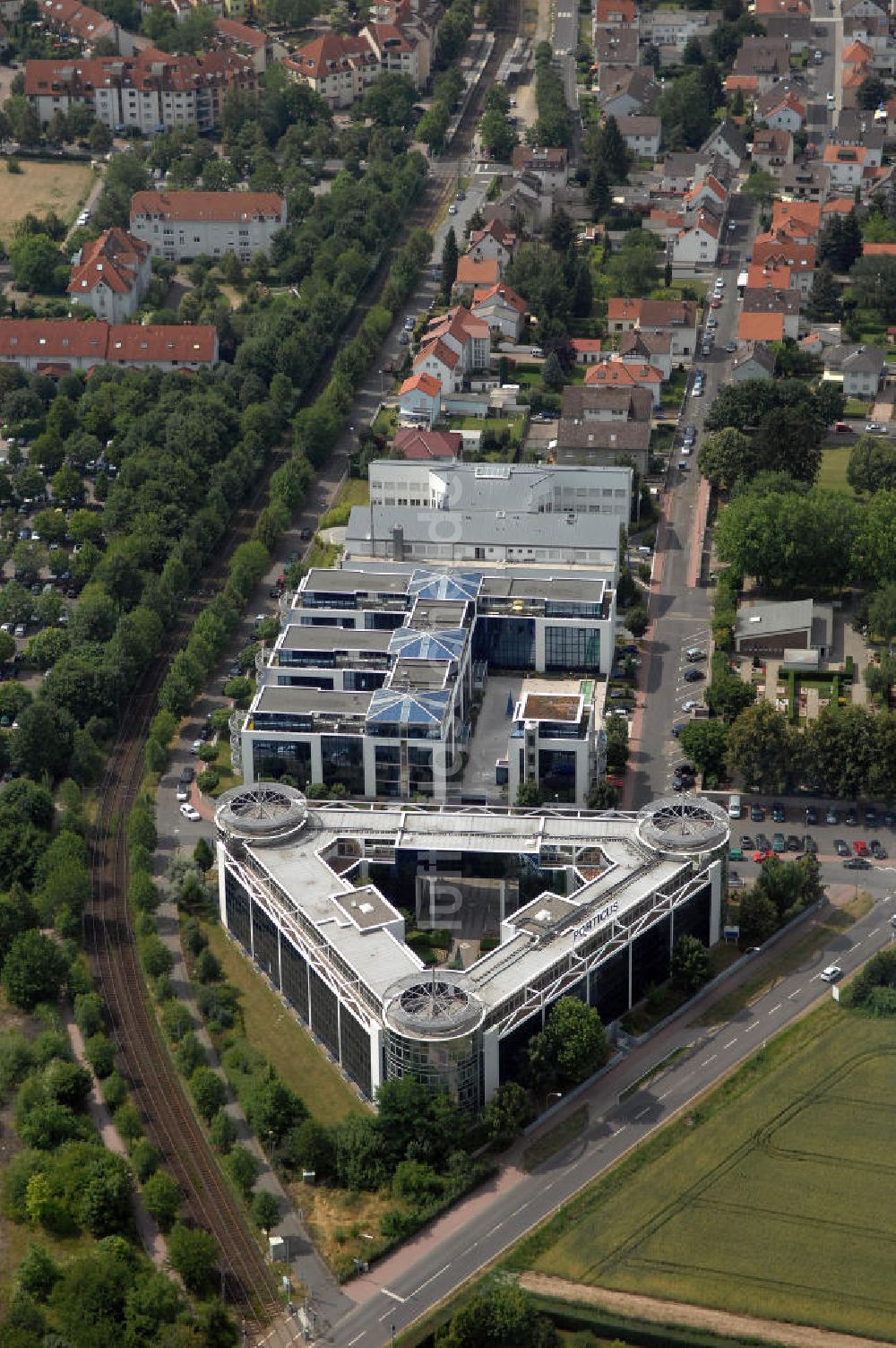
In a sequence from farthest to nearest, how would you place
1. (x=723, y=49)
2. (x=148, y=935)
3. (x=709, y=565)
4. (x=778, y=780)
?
(x=723, y=49) → (x=709, y=565) → (x=778, y=780) → (x=148, y=935)

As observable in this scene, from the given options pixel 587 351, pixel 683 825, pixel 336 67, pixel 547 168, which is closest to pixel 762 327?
pixel 587 351

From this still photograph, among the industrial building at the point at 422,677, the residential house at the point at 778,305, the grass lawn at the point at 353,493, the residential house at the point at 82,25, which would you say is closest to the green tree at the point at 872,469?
the industrial building at the point at 422,677

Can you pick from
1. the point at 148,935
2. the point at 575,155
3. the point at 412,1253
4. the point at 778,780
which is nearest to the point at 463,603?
the point at 778,780

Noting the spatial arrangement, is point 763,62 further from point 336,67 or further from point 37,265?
point 37,265

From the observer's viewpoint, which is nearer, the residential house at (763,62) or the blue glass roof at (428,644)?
the blue glass roof at (428,644)

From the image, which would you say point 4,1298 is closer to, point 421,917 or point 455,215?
point 421,917

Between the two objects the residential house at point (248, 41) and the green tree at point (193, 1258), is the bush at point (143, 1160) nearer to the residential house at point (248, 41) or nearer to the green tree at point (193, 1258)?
the green tree at point (193, 1258)

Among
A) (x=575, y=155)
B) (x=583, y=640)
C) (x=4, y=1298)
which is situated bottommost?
(x=4, y=1298)
